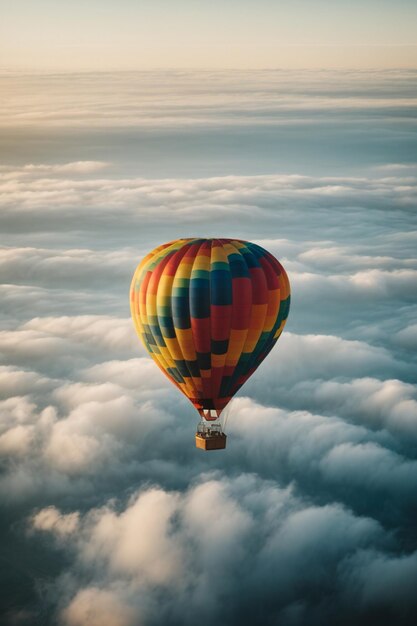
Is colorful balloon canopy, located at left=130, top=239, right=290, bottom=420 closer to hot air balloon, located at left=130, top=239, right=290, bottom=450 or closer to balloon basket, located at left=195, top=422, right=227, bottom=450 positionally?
hot air balloon, located at left=130, top=239, right=290, bottom=450

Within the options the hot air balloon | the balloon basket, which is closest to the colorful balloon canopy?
the hot air balloon

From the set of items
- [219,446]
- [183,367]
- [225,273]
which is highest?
[225,273]

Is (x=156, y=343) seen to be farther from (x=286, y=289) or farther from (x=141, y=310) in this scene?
(x=286, y=289)

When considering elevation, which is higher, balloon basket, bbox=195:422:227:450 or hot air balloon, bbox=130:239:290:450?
hot air balloon, bbox=130:239:290:450

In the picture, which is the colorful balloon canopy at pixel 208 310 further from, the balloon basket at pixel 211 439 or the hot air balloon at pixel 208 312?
the balloon basket at pixel 211 439

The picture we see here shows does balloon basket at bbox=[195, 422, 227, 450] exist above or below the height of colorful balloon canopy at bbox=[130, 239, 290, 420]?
below

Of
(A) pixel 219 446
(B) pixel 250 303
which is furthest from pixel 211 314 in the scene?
(A) pixel 219 446

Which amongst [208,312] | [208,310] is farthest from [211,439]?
[208,310]

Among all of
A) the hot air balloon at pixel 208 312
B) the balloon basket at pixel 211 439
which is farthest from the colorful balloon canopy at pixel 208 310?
the balloon basket at pixel 211 439
